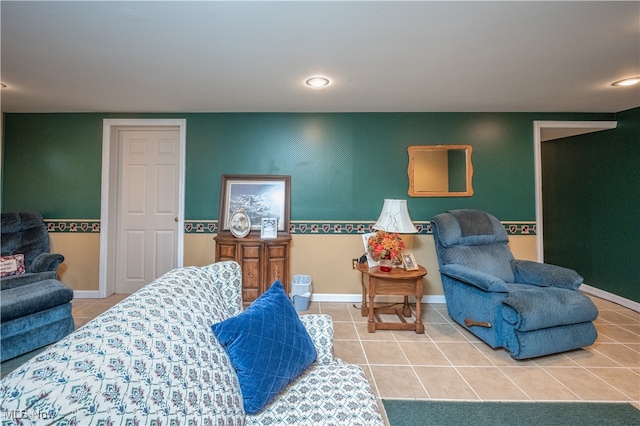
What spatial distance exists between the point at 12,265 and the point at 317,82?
3.27m

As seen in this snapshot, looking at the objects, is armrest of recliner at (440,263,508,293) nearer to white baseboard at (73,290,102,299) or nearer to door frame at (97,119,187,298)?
door frame at (97,119,187,298)

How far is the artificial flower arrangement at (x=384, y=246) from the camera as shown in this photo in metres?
2.62

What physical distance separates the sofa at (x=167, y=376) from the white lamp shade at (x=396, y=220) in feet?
5.45

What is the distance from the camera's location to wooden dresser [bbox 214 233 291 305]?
3.00 m

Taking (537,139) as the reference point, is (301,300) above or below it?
below

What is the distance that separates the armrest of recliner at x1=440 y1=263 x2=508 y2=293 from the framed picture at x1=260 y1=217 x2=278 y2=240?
177 centimetres

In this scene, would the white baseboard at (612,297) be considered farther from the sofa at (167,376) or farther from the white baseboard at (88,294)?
the white baseboard at (88,294)

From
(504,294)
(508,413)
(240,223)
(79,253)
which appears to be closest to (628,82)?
(504,294)

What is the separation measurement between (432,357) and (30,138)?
4.91 meters

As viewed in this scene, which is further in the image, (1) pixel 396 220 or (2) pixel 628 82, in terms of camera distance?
(1) pixel 396 220

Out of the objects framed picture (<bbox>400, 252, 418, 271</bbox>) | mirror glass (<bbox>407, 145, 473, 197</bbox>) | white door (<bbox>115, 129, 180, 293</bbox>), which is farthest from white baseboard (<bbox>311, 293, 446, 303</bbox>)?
white door (<bbox>115, 129, 180, 293</bbox>)

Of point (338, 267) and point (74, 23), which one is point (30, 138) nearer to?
point (74, 23)

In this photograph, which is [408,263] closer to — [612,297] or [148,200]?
[612,297]

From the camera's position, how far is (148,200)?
3.58 m
